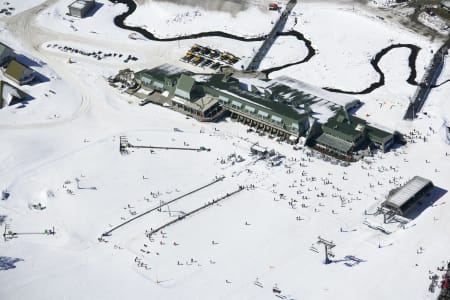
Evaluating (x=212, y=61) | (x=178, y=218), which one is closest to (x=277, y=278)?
(x=178, y=218)

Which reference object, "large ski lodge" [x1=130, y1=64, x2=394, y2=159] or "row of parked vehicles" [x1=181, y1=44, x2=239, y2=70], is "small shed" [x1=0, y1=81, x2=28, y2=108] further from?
"row of parked vehicles" [x1=181, y1=44, x2=239, y2=70]

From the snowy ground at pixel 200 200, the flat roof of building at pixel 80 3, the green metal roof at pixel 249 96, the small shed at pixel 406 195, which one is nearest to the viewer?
the snowy ground at pixel 200 200

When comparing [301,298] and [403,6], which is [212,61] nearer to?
[403,6]

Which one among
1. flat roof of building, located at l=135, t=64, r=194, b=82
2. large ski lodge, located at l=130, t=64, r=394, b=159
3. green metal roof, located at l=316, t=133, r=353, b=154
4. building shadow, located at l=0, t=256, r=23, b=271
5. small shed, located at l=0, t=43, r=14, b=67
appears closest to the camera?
building shadow, located at l=0, t=256, r=23, b=271

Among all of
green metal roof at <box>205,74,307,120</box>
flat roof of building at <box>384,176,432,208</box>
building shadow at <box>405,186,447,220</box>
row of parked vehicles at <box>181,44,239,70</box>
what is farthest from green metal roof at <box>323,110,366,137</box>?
row of parked vehicles at <box>181,44,239,70</box>

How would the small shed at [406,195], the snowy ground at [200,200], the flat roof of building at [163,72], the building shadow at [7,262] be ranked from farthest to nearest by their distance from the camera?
the flat roof of building at [163,72] < the small shed at [406,195] < the building shadow at [7,262] < the snowy ground at [200,200]

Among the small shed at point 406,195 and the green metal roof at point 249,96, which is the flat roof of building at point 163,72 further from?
the small shed at point 406,195

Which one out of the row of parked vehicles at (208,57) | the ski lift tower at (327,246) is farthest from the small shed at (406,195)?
the row of parked vehicles at (208,57)
